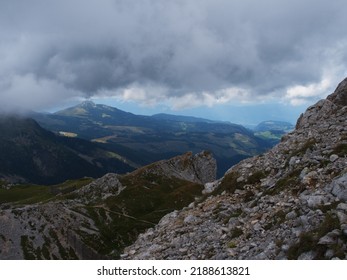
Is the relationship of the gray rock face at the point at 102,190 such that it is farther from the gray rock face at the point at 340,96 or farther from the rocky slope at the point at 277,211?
the rocky slope at the point at 277,211

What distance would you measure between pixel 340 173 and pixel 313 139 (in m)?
9.81

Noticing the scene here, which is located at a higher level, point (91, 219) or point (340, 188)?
point (340, 188)

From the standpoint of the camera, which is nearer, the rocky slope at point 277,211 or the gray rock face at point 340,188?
the rocky slope at point 277,211

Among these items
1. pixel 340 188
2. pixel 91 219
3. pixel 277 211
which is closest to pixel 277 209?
pixel 277 211

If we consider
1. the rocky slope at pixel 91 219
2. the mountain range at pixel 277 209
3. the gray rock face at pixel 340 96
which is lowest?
the rocky slope at pixel 91 219

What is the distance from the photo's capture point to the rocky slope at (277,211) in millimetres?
18672

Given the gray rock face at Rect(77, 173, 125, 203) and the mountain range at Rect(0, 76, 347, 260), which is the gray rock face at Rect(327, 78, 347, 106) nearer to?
the mountain range at Rect(0, 76, 347, 260)

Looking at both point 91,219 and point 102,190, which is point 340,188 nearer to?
point 91,219

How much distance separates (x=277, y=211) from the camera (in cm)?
2392

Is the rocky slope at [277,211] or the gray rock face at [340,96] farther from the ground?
the gray rock face at [340,96]

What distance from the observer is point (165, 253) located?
25922 mm

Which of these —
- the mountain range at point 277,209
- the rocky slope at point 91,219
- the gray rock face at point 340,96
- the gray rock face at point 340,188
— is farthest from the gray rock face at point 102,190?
the gray rock face at point 340,188
